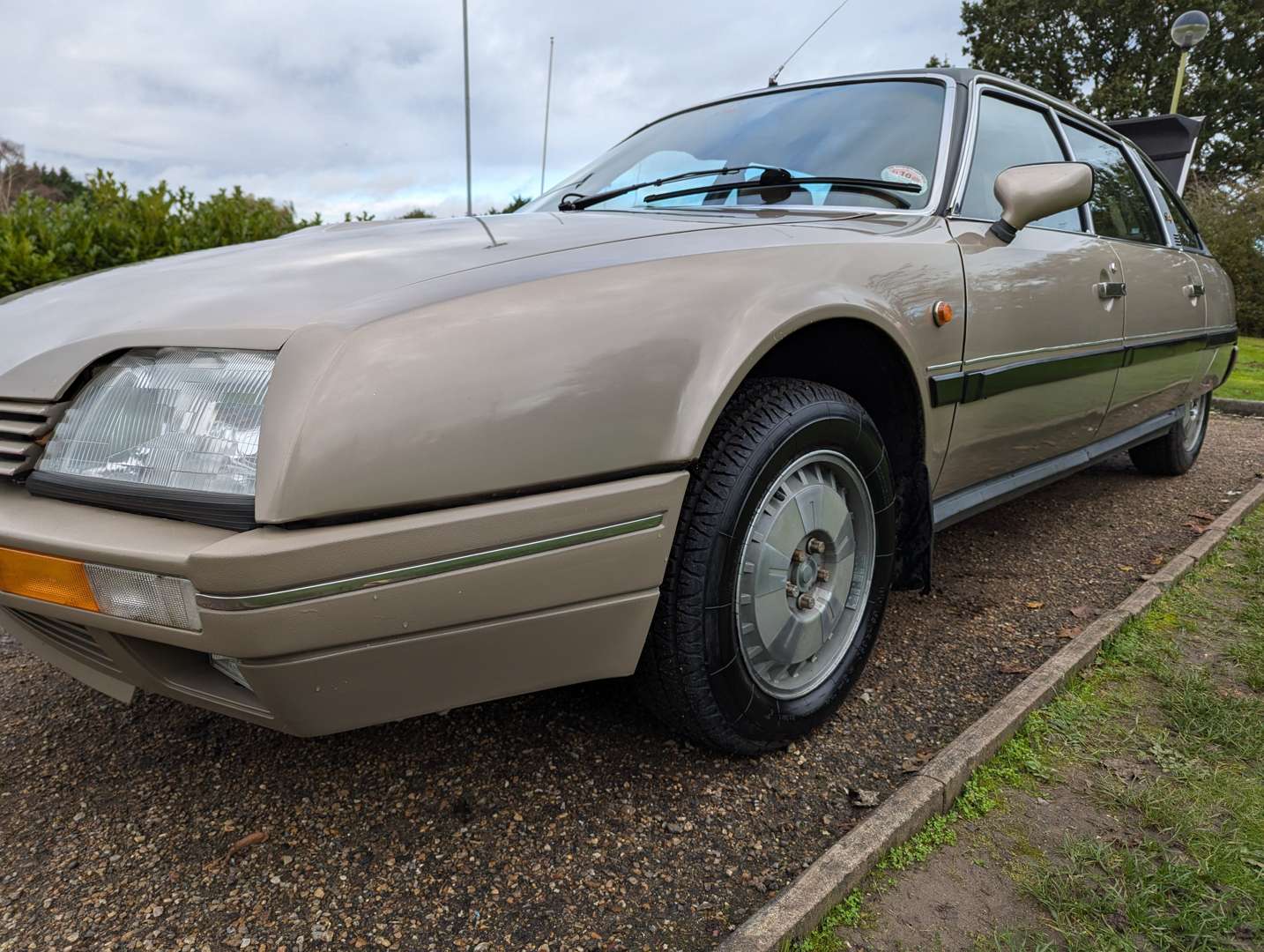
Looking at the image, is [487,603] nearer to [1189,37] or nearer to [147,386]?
[147,386]

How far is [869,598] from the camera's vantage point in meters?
1.91

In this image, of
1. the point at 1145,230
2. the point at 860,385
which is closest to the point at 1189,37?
the point at 1145,230

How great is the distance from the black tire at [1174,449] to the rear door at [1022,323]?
1.62 meters

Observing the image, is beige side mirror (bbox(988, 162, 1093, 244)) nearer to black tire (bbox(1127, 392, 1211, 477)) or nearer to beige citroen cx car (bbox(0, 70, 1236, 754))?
beige citroen cx car (bbox(0, 70, 1236, 754))

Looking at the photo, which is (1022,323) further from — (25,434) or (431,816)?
(25,434)

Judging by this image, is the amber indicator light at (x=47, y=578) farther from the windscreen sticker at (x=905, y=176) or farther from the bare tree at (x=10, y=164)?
the bare tree at (x=10, y=164)

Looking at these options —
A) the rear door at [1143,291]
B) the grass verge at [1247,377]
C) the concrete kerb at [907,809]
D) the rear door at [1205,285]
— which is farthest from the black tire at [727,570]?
the grass verge at [1247,377]

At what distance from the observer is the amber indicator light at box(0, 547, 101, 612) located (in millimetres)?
1216

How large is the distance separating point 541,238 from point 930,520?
3.72ft

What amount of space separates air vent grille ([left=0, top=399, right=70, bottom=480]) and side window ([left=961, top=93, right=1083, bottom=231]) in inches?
83.0

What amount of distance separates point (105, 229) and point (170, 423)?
3843 mm

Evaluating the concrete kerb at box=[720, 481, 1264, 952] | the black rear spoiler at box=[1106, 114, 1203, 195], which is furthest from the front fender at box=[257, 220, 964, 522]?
the black rear spoiler at box=[1106, 114, 1203, 195]

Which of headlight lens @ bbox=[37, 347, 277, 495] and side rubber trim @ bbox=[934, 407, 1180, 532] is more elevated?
headlight lens @ bbox=[37, 347, 277, 495]

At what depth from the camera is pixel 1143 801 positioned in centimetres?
160
